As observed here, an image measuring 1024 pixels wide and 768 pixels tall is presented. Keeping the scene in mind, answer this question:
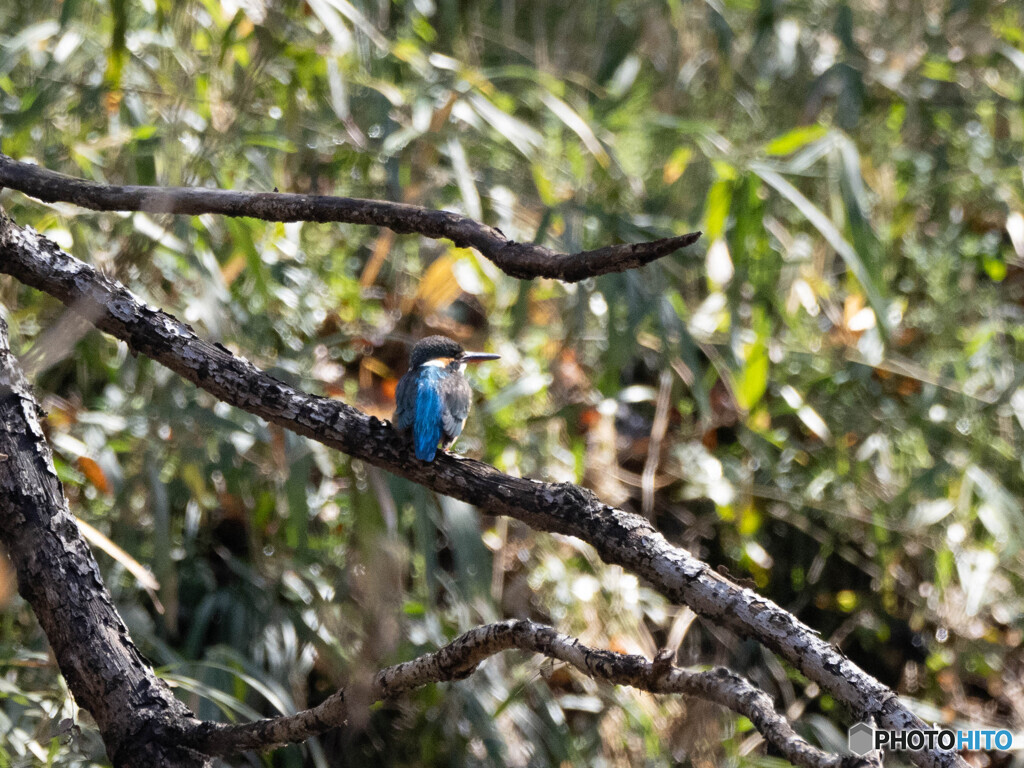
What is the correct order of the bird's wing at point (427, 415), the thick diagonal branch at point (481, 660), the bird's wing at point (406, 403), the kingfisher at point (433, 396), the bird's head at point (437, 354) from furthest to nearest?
the bird's head at point (437, 354), the bird's wing at point (406, 403), the kingfisher at point (433, 396), the bird's wing at point (427, 415), the thick diagonal branch at point (481, 660)

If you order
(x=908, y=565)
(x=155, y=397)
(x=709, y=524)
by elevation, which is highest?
(x=155, y=397)

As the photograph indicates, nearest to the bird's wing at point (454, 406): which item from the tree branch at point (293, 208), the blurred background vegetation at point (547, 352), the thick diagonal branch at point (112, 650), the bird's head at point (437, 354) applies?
the bird's head at point (437, 354)

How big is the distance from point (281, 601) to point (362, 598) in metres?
1.38

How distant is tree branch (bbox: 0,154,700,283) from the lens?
139 cm

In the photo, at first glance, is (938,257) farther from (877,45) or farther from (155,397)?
(155,397)

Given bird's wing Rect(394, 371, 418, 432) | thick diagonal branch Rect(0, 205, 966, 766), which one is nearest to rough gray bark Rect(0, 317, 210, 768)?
thick diagonal branch Rect(0, 205, 966, 766)

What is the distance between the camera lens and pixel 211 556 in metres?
3.46

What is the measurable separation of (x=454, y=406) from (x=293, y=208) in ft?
3.10

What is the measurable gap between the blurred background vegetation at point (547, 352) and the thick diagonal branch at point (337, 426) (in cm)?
49

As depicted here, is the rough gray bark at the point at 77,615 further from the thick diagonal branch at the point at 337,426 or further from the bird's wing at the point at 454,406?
the bird's wing at the point at 454,406

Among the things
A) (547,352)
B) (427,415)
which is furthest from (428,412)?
(547,352)

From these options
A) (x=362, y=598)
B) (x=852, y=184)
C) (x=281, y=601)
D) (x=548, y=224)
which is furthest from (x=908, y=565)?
(x=362, y=598)

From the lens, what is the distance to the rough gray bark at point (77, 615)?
1458 mm

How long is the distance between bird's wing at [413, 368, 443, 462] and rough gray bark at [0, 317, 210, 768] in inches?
21.9
